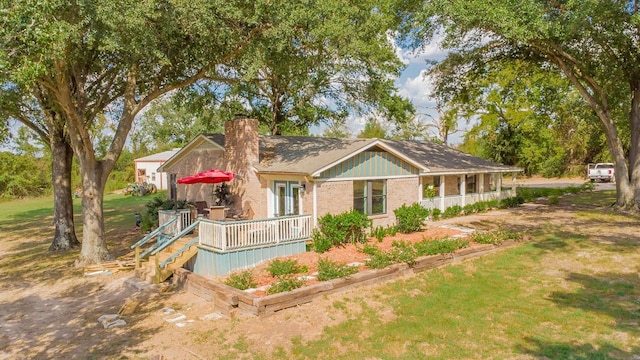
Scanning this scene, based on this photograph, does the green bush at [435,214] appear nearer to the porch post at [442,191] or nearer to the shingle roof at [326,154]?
the porch post at [442,191]

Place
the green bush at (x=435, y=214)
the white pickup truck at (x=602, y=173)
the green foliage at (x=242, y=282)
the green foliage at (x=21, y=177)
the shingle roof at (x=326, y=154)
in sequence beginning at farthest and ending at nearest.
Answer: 1. the green foliage at (x=21, y=177)
2. the white pickup truck at (x=602, y=173)
3. the green bush at (x=435, y=214)
4. the shingle roof at (x=326, y=154)
5. the green foliage at (x=242, y=282)

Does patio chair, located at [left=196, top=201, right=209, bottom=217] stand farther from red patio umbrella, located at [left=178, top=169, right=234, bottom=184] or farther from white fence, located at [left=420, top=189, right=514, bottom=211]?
white fence, located at [left=420, top=189, right=514, bottom=211]

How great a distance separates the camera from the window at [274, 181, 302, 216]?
1641 centimetres

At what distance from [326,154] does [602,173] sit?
3913 centimetres

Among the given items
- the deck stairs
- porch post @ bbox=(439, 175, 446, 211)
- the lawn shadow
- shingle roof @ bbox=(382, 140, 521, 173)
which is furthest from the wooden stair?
porch post @ bbox=(439, 175, 446, 211)

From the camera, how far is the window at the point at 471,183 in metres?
24.4

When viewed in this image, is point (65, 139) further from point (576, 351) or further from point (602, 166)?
point (602, 166)

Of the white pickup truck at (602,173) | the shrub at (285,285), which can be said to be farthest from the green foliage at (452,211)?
the white pickup truck at (602,173)

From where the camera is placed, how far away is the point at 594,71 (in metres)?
22.8

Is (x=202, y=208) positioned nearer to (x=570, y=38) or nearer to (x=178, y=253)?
(x=178, y=253)

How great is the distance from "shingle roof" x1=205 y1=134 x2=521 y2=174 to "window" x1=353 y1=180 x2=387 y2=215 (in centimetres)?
152

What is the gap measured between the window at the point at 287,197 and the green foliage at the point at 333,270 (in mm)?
4545

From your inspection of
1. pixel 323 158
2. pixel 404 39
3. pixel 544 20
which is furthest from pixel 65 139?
pixel 544 20

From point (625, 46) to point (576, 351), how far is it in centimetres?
1943
